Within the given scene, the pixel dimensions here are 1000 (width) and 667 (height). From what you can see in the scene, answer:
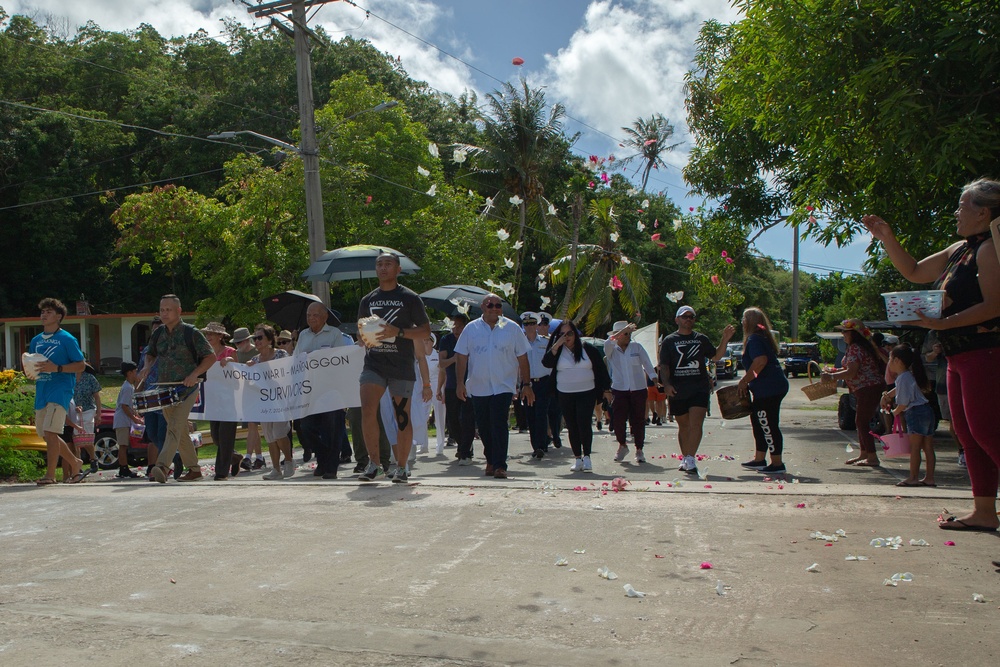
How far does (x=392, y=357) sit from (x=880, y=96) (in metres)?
5.92

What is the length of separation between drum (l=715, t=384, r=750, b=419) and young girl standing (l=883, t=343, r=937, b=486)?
166 cm

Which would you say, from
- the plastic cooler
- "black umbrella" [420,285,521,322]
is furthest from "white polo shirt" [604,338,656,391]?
the plastic cooler

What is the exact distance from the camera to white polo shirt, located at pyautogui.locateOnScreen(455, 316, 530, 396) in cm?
921

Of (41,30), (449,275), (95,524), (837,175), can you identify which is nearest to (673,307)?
(449,275)

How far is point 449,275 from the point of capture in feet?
92.4

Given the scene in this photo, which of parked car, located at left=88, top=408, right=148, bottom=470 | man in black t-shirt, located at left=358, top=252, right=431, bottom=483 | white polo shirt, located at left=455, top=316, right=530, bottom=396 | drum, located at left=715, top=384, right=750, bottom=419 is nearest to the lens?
man in black t-shirt, located at left=358, top=252, right=431, bottom=483

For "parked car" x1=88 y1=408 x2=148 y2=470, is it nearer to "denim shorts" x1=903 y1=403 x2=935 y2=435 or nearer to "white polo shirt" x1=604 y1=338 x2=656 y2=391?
"white polo shirt" x1=604 y1=338 x2=656 y2=391

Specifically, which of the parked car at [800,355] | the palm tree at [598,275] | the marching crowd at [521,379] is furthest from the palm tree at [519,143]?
the marching crowd at [521,379]

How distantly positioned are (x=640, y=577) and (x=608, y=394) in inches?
285

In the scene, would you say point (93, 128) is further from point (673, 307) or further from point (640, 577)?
point (640, 577)

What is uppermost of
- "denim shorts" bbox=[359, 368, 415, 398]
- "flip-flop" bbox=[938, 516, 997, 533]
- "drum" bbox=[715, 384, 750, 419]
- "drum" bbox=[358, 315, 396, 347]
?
"drum" bbox=[358, 315, 396, 347]

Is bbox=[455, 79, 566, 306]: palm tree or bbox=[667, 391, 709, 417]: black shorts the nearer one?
bbox=[667, 391, 709, 417]: black shorts

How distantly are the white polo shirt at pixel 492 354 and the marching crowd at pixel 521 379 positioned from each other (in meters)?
0.02

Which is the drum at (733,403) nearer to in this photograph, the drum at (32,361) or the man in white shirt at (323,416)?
the man in white shirt at (323,416)
